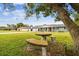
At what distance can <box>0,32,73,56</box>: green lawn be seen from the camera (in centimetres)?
133

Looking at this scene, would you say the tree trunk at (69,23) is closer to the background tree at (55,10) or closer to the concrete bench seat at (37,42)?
the background tree at (55,10)

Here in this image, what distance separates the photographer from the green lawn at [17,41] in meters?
1.33

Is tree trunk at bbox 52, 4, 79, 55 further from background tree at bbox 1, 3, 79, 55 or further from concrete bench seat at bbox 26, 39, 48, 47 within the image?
concrete bench seat at bbox 26, 39, 48, 47

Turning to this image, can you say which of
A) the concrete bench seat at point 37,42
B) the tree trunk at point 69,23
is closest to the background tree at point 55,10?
the tree trunk at point 69,23

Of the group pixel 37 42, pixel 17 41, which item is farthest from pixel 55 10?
pixel 17 41

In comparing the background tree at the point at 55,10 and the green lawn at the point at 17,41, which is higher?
the background tree at the point at 55,10

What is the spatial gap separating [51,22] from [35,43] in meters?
0.23

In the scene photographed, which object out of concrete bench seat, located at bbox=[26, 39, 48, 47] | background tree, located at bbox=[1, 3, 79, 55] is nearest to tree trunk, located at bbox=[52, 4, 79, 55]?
background tree, located at bbox=[1, 3, 79, 55]

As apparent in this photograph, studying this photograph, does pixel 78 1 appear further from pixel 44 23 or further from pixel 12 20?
pixel 12 20

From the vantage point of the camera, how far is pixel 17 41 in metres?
1.34

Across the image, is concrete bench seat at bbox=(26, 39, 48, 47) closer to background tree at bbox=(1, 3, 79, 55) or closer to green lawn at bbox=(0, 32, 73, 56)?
green lawn at bbox=(0, 32, 73, 56)

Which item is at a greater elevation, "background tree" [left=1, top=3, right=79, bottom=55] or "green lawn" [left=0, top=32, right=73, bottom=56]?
"background tree" [left=1, top=3, right=79, bottom=55]

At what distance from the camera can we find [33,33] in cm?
133

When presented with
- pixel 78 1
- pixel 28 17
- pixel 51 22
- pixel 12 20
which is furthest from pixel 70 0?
pixel 12 20
